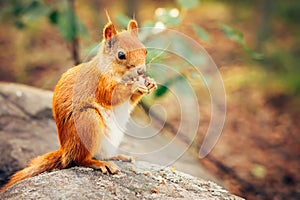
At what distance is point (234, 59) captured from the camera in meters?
7.83

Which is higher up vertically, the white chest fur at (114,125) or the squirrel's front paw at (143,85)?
the squirrel's front paw at (143,85)

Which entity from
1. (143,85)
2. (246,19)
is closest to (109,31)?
(143,85)

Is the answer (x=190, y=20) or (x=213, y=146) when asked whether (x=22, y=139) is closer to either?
(x=213, y=146)

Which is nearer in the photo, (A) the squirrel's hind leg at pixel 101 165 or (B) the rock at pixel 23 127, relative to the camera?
(A) the squirrel's hind leg at pixel 101 165

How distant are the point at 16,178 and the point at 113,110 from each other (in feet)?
2.47

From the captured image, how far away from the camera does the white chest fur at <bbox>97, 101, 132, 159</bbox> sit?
9.71ft

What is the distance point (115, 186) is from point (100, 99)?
522 millimetres

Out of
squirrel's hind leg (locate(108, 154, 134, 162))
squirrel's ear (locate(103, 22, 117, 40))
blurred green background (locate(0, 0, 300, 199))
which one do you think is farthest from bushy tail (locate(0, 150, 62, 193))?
blurred green background (locate(0, 0, 300, 199))

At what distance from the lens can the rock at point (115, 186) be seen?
2682 millimetres

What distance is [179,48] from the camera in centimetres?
419

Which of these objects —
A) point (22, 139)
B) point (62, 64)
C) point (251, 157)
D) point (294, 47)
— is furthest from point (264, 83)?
point (22, 139)

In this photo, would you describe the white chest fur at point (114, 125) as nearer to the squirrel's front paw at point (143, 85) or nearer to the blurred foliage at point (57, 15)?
the squirrel's front paw at point (143, 85)

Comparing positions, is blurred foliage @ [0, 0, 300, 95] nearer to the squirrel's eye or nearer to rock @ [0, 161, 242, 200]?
the squirrel's eye

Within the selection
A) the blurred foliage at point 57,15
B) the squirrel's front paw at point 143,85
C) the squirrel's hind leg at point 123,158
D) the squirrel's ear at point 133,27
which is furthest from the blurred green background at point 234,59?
the squirrel's hind leg at point 123,158
